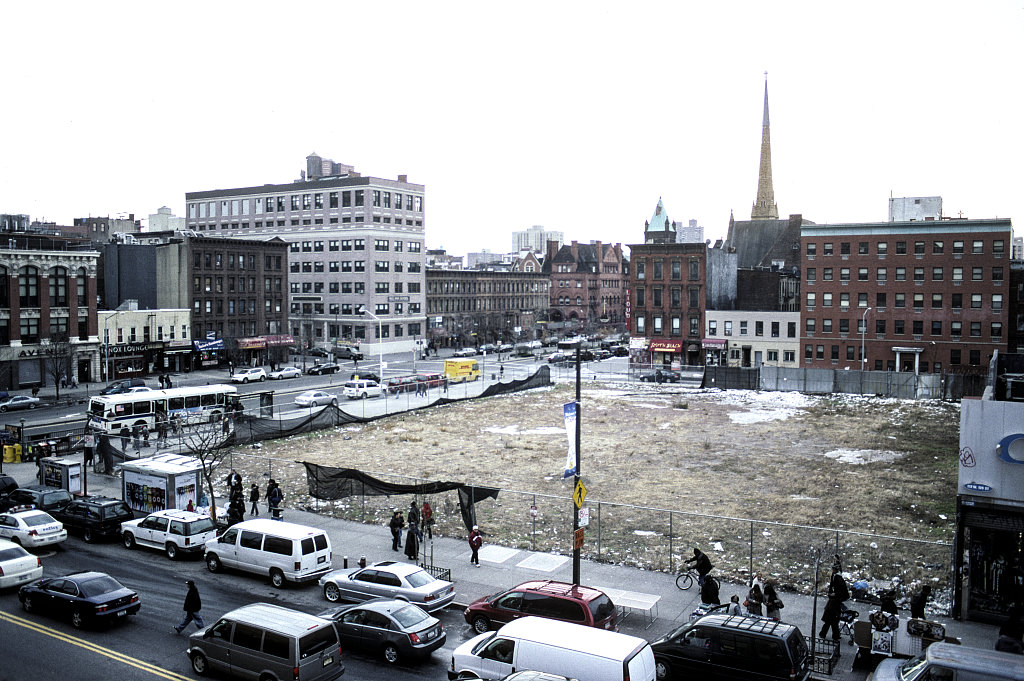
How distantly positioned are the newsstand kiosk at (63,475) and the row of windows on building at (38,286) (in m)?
39.3

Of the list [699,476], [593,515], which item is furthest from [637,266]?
[593,515]

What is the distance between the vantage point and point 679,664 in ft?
55.5

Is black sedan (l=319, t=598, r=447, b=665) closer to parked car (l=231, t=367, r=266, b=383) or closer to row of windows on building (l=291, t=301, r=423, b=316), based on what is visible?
parked car (l=231, t=367, r=266, b=383)

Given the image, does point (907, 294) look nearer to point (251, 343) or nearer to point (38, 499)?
point (251, 343)

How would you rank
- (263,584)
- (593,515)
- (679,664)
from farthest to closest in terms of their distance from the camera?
(593,515), (263,584), (679,664)

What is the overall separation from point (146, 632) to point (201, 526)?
22.8 feet

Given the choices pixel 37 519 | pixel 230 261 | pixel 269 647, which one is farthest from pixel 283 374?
pixel 269 647

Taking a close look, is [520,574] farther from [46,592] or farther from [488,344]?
[488,344]

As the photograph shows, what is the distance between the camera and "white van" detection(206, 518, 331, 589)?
74.4 ft

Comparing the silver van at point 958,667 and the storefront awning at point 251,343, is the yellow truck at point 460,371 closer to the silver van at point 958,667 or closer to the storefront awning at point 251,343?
the storefront awning at point 251,343

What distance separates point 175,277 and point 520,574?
234 ft

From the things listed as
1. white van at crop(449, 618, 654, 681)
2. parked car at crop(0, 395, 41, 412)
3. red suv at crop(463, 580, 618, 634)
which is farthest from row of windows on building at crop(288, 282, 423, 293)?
white van at crop(449, 618, 654, 681)

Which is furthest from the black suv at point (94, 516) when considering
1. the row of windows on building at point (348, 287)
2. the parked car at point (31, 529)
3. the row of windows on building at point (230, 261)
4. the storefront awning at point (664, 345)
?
the row of windows on building at point (348, 287)

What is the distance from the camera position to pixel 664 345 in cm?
8888
